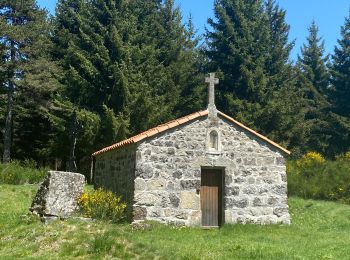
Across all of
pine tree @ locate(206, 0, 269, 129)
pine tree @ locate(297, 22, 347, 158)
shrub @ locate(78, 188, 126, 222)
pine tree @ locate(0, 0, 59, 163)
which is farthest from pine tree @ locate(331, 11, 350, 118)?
shrub @ locate(78, 188, 126, 222)

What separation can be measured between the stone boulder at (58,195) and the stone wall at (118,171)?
1.74 meters

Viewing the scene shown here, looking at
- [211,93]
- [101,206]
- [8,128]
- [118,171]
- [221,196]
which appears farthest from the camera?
[8,128]

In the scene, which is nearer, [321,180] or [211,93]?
[211,93]

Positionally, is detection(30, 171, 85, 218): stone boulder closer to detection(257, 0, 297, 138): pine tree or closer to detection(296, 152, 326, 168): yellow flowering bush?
detection(296, 152, 326, 168): yellow flowering bush

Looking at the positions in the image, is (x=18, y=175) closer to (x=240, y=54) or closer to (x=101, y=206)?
(x=101, y=206)

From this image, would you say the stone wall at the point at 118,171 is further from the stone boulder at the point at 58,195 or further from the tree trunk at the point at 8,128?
the tree trunk at the point at 8,128

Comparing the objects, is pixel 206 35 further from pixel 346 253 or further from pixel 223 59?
pixel 346 253

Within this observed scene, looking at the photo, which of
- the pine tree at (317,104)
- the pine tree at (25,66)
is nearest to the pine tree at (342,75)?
the pine tree at (317,104)

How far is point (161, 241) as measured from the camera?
35.3ft

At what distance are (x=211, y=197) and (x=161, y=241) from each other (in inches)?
153

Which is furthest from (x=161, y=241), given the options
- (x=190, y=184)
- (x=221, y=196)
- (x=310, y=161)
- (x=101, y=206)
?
(x=310, y=161)

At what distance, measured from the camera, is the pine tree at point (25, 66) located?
2761 cm

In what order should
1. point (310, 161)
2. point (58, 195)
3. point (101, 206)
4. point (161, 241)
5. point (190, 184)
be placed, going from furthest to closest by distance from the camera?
point (310, 161)
point (190, 184)
point (101, 206)
point (58, 195)
point (161, 241)

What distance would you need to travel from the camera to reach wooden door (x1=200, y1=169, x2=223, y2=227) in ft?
46.5
